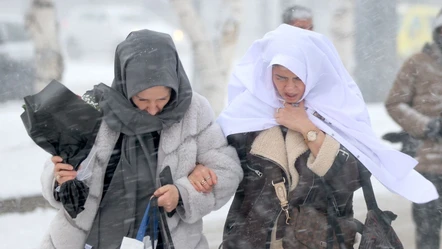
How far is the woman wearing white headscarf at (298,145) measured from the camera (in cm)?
295

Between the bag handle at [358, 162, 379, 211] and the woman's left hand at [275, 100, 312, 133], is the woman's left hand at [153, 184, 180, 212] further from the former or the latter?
the bag handle at [358, 162, 379, 211]

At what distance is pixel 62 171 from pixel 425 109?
2.54 m

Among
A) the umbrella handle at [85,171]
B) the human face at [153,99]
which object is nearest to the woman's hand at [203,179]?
the human face at [153,99]

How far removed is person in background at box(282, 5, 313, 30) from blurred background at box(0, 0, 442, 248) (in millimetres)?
1772

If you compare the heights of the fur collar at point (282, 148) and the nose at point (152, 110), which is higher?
the nose at point (152, 110)

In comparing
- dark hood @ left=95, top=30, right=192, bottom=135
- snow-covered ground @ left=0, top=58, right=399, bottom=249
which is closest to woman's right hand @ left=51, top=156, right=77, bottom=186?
dark hood @ left=95, top=30, right=192, bottom=135

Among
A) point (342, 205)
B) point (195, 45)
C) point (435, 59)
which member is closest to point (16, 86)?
point (195, 45)

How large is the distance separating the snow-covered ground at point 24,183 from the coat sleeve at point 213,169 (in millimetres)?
2924

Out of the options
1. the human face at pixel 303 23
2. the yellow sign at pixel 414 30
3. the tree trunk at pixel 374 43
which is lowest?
the yellow sign at pixel 414 30

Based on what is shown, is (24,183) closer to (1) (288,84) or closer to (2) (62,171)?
(2) (62,171)

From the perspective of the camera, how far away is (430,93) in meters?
4.39

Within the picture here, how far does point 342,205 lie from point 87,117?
1150 millimetres

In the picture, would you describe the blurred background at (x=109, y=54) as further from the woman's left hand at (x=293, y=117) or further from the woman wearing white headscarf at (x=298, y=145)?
the woman's left hand at (x=293, y=117)

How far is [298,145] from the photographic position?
2.99 metres
